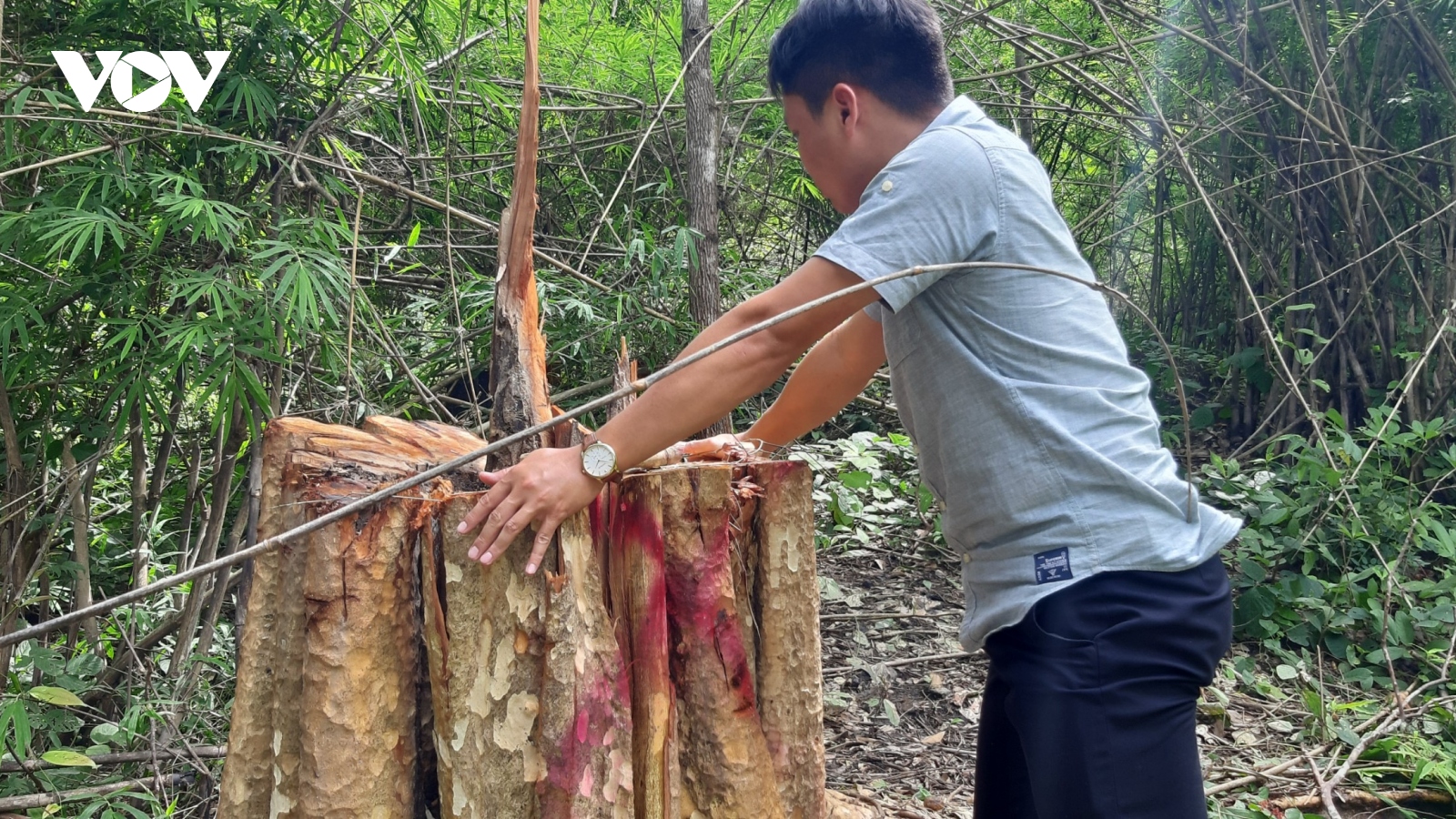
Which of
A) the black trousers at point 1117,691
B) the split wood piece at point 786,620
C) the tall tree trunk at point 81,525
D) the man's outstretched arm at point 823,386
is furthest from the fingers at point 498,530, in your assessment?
the tall tree trunk at point 81,525

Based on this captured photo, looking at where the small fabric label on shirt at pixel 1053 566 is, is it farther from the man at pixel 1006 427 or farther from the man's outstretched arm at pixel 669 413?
the man's outstretched arm at pixel 669 413

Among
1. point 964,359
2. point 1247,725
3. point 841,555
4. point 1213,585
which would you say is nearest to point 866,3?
point 964,359

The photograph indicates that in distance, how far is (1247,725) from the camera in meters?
3.24

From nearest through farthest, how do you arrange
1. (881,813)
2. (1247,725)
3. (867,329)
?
(867,329), (881,813), (1247,725)

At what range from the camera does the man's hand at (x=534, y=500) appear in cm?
149

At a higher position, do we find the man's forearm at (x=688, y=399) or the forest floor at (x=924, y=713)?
the man's forearm at (x=688, y=399)

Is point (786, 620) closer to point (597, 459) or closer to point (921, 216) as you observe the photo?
point (597, 459)

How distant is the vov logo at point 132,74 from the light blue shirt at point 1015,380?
1.87 m

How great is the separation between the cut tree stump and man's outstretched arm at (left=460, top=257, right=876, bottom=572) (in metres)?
0.10

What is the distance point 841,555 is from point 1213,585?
9.47 ft

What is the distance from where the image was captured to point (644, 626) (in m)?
1.76

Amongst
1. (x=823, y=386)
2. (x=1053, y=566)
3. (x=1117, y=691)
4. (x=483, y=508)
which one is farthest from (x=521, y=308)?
(x=1117, y=691)

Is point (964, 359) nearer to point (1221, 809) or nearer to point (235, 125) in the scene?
point (1221, 809)

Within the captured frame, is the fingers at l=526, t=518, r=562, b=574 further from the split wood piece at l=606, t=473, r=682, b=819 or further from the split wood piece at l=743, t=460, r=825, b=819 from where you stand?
the split wood piece at l=743, t=460, r=825, b=819
